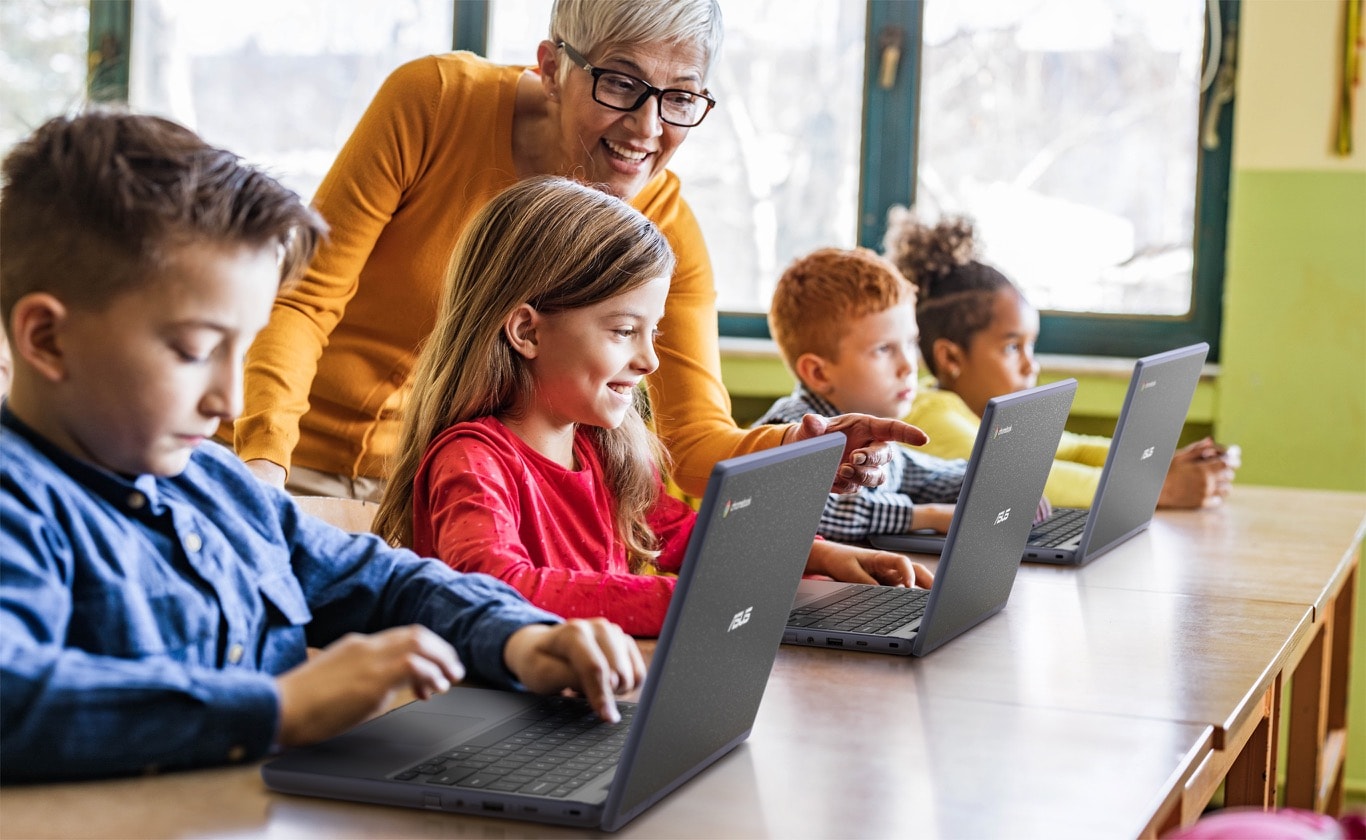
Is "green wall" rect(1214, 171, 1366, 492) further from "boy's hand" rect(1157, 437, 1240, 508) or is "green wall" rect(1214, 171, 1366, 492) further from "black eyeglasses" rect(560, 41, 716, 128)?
"black eyeglasses" rect(560, 41, 716, 128)

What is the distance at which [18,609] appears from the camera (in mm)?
854

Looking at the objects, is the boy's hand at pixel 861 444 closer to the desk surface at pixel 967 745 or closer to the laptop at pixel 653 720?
the desk surface at pixel 967 745

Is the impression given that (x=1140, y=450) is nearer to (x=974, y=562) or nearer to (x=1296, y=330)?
(x=974, y=562)

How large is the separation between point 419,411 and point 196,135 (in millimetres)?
587

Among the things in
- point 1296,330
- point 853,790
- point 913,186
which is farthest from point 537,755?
point 913,186

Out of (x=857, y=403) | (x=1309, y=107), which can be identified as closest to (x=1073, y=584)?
(x=857, y=403)

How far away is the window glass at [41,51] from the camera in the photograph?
3928 millimetres

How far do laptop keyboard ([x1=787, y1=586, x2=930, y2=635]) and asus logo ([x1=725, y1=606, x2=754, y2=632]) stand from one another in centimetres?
35

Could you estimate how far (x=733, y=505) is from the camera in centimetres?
88

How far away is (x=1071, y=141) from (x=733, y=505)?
277 centimetres

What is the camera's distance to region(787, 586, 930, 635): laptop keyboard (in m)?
1.38

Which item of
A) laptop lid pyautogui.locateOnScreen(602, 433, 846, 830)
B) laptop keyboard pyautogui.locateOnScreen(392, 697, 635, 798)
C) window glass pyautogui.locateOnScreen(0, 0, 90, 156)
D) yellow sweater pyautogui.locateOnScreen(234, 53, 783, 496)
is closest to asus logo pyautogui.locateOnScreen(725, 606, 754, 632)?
laptop lid pyautogui.locateOnScreen(602, 433, 846, 830)

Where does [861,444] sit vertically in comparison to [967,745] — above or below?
above

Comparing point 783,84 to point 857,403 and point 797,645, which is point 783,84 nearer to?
point 857,403
